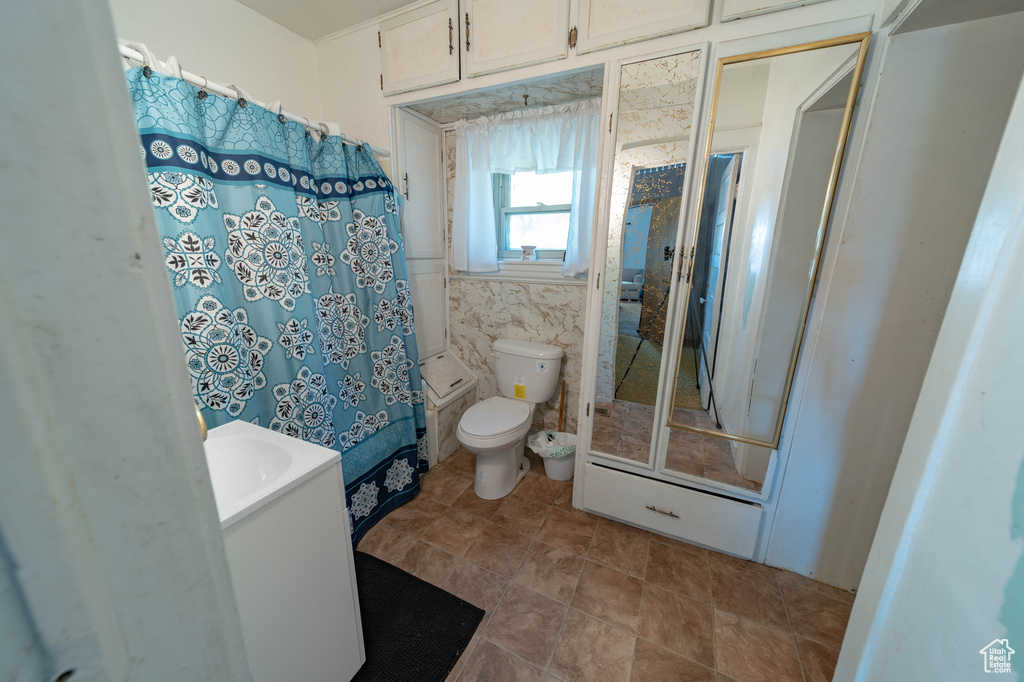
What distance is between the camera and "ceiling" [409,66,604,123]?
1.57 metres

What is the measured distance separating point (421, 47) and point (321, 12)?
50 centimetres

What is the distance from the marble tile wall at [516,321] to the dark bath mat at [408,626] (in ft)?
3.69

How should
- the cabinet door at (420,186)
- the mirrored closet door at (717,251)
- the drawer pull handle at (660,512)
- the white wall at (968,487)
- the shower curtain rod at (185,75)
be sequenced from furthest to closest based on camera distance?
the cabinet door at (420,186)
the drawer pull handle at (660,512)
the mirrored closet door at (717,251)
the shower curtain rod at (185,75)
the white wall at (968,487)

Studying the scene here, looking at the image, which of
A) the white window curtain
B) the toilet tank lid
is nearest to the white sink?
the toilet tank lid

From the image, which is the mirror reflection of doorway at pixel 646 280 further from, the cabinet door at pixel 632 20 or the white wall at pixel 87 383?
the white wall at pixel 87 383

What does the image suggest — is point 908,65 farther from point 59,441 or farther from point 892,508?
point 59,441

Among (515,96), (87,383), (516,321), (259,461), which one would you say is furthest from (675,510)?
(515,96)

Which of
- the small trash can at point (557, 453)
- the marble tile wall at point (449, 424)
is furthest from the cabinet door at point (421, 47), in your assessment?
the small trash can at point (557, 453)

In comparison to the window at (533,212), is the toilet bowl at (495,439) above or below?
below

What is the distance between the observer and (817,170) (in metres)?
1.24

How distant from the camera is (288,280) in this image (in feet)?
4.62

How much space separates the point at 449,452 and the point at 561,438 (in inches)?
29.3

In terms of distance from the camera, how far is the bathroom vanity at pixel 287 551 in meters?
0.78

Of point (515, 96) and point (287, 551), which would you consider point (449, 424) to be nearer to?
point (287, 551)
